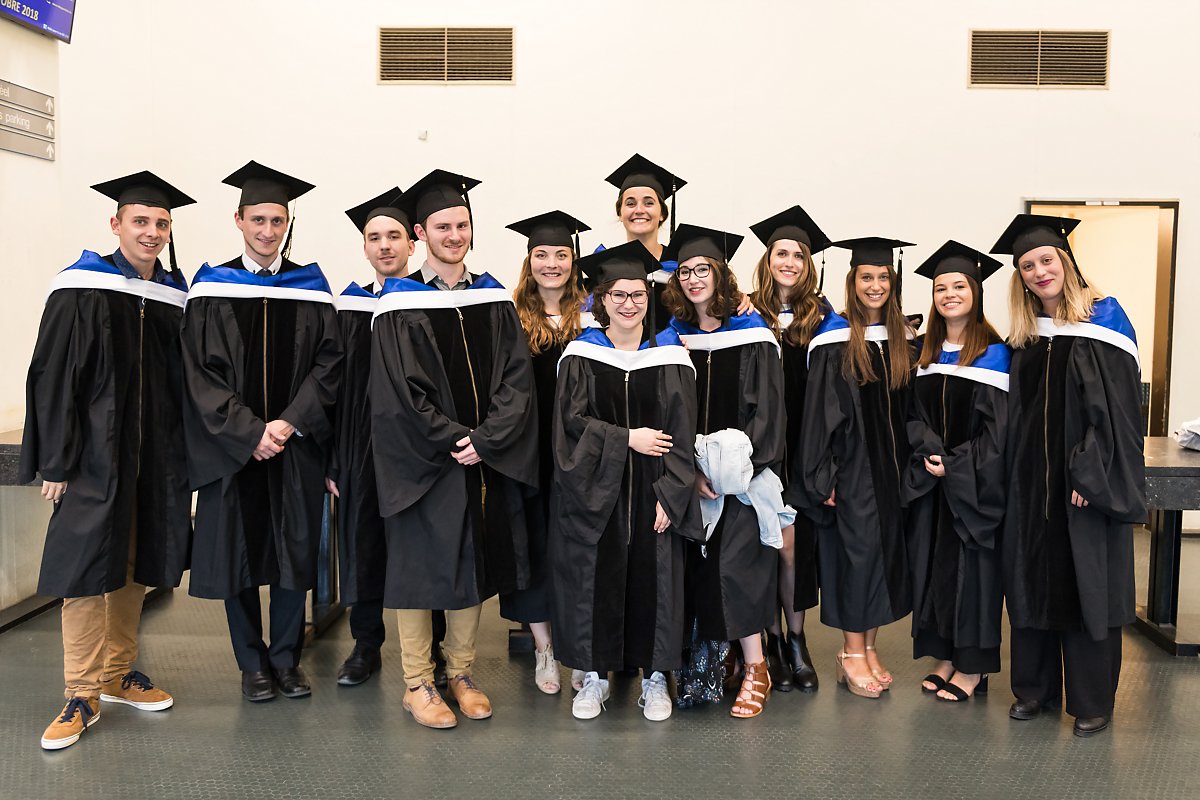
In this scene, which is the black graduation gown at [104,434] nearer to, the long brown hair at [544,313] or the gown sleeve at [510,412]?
the gown sleeve at [510,412]

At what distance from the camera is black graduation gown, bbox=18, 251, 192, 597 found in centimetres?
322

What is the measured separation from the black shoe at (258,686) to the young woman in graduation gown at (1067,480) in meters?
2.80

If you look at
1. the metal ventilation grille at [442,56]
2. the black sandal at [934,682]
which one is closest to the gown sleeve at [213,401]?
the black sandal at [934,682]

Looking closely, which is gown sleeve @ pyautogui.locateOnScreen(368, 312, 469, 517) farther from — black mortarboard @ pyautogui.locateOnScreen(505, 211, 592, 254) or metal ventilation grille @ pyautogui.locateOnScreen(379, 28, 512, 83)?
metal ventilation grille @ pyautogui.locateOnScreen(379, 28, 512, 83)

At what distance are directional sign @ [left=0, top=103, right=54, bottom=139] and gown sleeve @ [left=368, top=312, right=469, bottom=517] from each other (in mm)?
2719

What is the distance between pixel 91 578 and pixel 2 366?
2.06m

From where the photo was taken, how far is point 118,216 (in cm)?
343

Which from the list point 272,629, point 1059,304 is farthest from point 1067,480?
point 272,629

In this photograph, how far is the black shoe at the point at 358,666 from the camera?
12.3 ft

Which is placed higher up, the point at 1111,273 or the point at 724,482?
the point at 1111,273

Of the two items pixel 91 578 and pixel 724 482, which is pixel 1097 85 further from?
pixel 91 578

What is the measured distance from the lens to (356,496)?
12.0 feet

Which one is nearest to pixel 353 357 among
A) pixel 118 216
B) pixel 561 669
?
pixel 118 216

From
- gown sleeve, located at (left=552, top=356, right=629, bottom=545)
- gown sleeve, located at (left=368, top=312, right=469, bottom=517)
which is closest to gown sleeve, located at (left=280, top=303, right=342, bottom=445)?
gown sleeve, located at (left=368, top=312, right=469, bottom=517)
